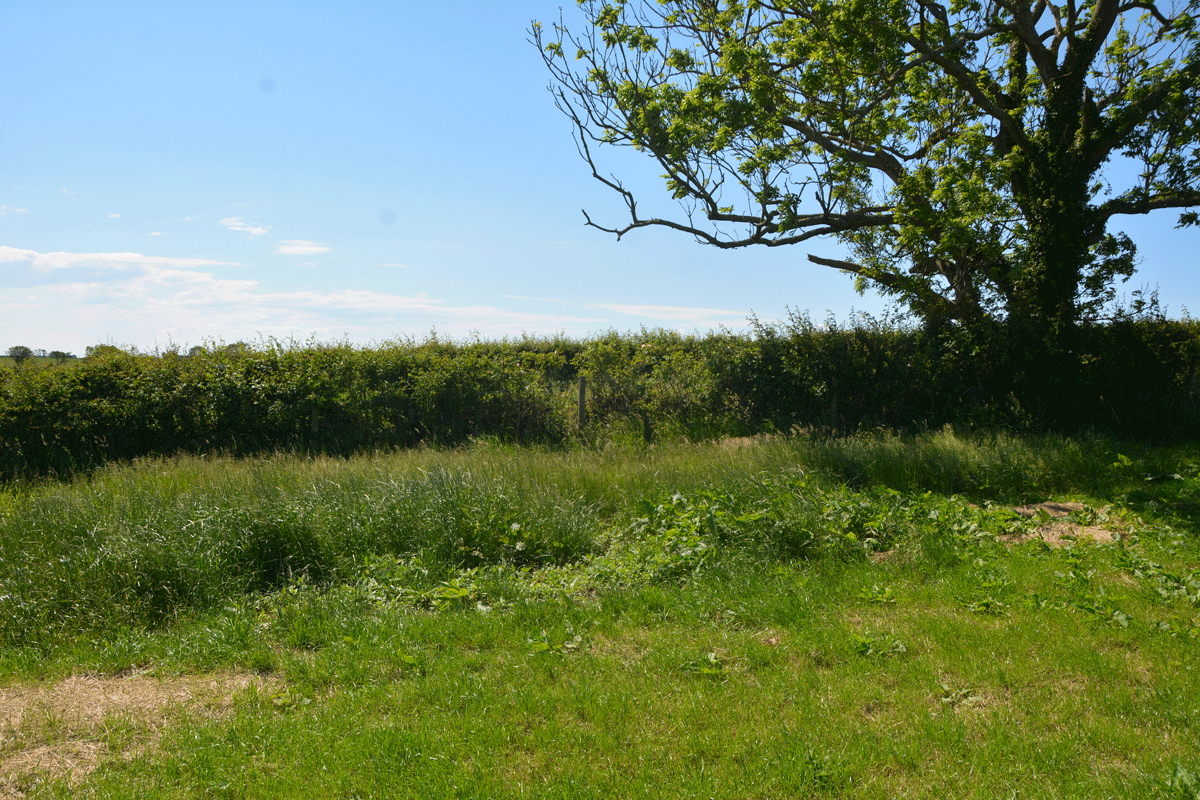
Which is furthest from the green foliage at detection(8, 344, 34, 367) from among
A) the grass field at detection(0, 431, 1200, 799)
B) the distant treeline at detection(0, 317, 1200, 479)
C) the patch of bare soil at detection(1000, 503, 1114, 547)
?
the patch of bare soil at detection(1000, 503, 1114, 547)

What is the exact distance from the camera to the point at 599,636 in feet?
17.1

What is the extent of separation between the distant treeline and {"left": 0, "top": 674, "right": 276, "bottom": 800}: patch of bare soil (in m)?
8.07

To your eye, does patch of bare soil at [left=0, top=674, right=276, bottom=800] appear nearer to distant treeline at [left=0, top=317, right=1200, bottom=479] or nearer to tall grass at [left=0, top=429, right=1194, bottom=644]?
tall grass at [left=0, top=429, right=1194, bottom=644]

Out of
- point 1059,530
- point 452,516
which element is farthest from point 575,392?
point 1059,530

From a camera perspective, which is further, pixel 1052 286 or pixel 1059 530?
pixel 1052 286

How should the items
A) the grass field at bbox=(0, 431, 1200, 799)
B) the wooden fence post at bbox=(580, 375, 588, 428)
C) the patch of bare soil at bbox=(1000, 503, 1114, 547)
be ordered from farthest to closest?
the wooden fence post at bbox=(580, 375, 588, 428) → the patch of bare soil at bbox=(1000, 503, 1114, 547) → the grass field at bbox=(0, 431, 1200, 799)

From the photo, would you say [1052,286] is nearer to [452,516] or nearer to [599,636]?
[452,516]

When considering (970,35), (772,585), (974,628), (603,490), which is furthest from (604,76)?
(974,628)

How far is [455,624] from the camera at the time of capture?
17.5 feet

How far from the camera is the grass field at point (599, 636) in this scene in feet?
12.0

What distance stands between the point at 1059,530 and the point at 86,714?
8.80 m

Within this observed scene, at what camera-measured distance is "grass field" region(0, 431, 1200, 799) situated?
3.64 meters

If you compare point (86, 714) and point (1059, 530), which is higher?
point (1059, 530)

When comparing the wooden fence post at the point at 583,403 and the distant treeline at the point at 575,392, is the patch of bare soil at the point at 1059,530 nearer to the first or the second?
the distant treeline at the point at 575,392
